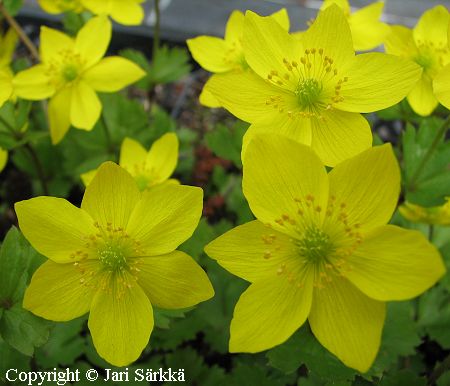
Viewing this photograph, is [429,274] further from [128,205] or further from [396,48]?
[396,48]

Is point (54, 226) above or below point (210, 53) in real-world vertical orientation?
below

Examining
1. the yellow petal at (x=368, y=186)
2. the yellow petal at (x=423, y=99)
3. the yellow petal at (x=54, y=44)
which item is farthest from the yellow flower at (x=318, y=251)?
the yellow petal at (x=54, y=44)

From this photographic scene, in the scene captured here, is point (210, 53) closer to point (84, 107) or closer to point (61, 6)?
point (84, 107)

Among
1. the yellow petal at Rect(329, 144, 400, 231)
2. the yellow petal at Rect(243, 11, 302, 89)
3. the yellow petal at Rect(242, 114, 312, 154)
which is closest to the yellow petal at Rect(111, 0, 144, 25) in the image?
the yellow petal at Rect(243, 11, 302, 89)

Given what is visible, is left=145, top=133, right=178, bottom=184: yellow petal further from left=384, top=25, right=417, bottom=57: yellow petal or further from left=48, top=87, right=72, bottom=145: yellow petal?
left=384, top=25, right=417, bottom=57: yellow petal

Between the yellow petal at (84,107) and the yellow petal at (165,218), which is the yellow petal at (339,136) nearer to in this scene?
the yellow petal at (165,218)

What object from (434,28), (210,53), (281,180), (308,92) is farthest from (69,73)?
(434,28)
